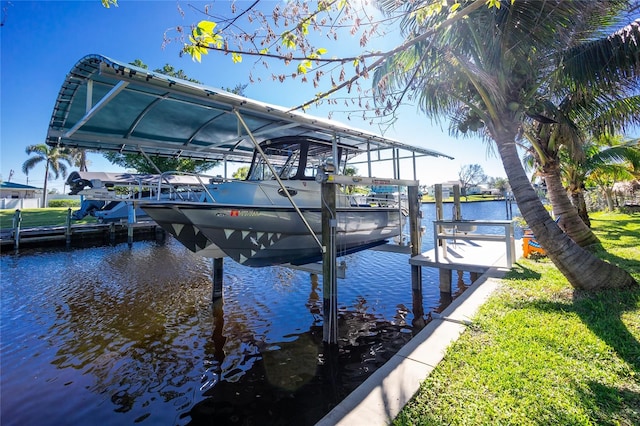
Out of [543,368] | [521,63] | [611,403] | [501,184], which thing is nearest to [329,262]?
[543,368]

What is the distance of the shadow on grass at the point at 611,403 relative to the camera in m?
2.43

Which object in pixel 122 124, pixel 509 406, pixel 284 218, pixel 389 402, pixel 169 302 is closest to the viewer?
pixel 509 406

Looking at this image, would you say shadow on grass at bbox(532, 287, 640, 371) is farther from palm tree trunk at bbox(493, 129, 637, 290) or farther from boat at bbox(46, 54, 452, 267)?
boat at bbox(46, 54, 452, 267)

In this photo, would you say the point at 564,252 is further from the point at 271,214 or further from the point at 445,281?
the point at 271,214

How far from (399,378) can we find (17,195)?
73.3 m

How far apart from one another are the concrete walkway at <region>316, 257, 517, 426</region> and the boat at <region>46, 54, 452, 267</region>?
2.70m

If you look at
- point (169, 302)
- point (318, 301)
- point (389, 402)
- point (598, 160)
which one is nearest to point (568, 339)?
point (389, 402)

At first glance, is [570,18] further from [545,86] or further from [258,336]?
[258,336]

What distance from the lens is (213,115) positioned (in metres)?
6.06

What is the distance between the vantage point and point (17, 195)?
52.5m

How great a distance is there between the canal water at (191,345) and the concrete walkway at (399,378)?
4.10 feet

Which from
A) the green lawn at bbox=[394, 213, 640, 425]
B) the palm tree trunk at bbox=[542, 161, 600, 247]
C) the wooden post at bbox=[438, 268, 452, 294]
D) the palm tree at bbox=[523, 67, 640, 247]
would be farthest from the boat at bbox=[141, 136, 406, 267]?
the palm tree trunk at bbox=[542, 161, 600, 247]

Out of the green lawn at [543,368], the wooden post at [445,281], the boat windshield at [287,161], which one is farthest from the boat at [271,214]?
the green lawn at [543,368]

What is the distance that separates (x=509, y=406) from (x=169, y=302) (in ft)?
28.1
